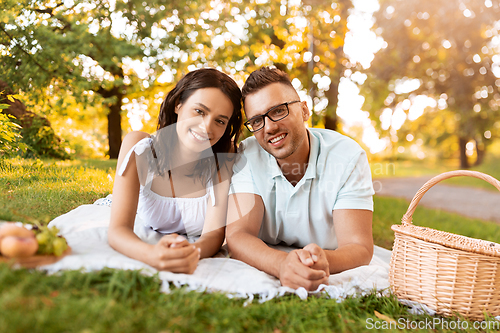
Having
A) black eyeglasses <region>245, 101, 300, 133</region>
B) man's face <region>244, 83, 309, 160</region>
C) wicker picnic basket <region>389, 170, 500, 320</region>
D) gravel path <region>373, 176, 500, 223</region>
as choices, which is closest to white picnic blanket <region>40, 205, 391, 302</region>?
wicker picnic basket <region>389, 170, 500, 320</region>

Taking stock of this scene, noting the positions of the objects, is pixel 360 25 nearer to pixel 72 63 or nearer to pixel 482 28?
pixel 72 63

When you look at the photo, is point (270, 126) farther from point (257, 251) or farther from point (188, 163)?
point (257, 251)

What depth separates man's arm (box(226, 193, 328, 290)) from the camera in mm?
2023

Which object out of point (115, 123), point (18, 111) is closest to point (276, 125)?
point (18, 111)

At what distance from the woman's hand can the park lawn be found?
0.40 ft

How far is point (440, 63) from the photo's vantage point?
13.1 m

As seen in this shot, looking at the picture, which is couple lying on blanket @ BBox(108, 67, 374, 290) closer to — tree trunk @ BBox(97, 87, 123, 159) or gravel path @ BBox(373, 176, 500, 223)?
tree trunk @ BBox(97, 87, 123, 159)

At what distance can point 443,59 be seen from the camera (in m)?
12.9

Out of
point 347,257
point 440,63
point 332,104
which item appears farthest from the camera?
point 440,63

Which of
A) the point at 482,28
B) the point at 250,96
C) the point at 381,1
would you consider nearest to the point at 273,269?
the point at 250,96

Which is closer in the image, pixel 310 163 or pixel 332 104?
pixel 310 163

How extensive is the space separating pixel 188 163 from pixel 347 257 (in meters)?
1.35

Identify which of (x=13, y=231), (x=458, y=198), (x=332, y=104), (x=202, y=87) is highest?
(x=332, y=104)

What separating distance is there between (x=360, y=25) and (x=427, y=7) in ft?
18.0
